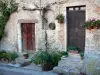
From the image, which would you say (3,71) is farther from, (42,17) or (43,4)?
(43,4)

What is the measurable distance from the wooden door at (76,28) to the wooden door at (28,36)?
2.15m

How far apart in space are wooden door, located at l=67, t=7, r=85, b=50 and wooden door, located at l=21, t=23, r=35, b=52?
215 centimetres

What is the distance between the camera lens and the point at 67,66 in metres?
7.19

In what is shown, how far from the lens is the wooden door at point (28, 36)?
9.24m

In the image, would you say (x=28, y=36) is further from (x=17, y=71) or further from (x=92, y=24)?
(x=92, y=24)

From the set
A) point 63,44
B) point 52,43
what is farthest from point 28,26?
point 63,44

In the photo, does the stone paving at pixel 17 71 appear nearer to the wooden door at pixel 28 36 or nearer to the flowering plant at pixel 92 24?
the wooden door at pixel 28 36

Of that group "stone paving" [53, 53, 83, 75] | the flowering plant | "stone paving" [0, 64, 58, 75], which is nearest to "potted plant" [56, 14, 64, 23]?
the flowering plant

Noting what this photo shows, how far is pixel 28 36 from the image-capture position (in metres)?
9.42

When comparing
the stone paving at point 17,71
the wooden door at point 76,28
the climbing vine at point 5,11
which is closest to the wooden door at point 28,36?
the climbing vine at point 5,11

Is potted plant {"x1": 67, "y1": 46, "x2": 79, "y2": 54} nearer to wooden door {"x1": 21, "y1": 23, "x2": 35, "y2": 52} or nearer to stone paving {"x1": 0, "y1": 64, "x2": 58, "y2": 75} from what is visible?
stone paving {"x1": 0, "y1": 64, "x2": 58, "y2": 75}

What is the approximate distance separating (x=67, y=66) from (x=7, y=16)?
4701mm

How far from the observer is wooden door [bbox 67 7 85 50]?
776 centimetres

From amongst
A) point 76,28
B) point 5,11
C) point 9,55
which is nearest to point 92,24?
point 76,28
